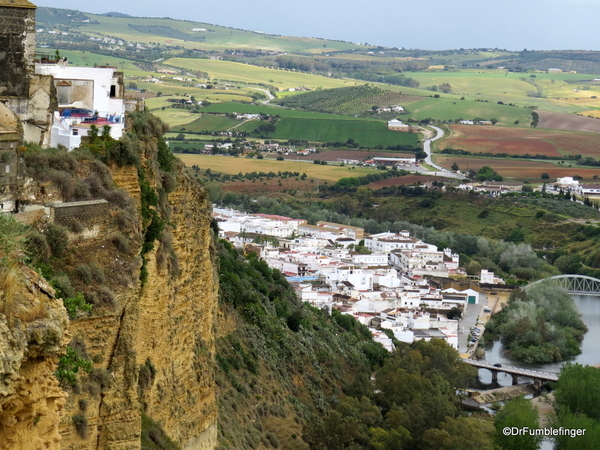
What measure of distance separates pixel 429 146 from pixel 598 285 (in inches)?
2382

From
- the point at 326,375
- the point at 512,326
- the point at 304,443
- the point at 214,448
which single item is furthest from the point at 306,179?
the point at 214,448

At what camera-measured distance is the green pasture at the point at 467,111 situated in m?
158

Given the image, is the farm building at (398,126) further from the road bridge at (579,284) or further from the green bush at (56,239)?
the green bush at (56,239)

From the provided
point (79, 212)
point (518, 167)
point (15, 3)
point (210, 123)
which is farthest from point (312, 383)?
point (210, 123)

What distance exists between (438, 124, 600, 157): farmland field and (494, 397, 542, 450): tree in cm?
9553

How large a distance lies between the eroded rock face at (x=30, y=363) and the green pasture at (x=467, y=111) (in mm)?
150916

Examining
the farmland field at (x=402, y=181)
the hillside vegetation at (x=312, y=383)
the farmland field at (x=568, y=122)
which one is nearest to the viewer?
the hillside vegetation at (x=312, y=383)

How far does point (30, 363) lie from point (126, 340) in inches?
216

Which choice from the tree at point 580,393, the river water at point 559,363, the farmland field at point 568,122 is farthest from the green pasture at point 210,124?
the tree at point 580,393

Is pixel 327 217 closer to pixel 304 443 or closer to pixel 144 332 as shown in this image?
pixel 304 443

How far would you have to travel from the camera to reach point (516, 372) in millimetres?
49094

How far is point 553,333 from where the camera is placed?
5650 cm

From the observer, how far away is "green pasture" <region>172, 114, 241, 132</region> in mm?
129663

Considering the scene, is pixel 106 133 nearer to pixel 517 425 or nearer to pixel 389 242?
pixel 517 425
